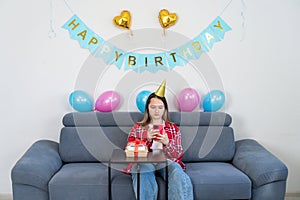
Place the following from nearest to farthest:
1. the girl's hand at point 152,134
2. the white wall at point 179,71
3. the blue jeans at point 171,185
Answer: the blue jeans at point 171,185 < the girl's hand at point 152,134 < the white wall at point 179,71

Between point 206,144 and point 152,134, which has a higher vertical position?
point 152,134

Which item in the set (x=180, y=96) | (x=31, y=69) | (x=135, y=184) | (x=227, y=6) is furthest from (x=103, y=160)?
(x=227, y=6)

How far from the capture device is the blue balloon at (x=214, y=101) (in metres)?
3.02

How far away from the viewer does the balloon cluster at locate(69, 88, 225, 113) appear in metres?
2.98

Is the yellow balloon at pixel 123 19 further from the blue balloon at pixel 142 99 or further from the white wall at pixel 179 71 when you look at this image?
the blue balloon at pixel 142 99

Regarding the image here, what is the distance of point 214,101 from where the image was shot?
3012 millimetres

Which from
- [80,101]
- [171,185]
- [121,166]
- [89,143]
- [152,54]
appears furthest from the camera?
[152,54]

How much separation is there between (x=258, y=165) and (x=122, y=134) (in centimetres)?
110

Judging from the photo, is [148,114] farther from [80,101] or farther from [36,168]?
[36,168]

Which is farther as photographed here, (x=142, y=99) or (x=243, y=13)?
(x=243, y=13)

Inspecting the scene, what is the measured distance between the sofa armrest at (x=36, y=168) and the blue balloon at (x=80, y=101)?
46 centimetres
